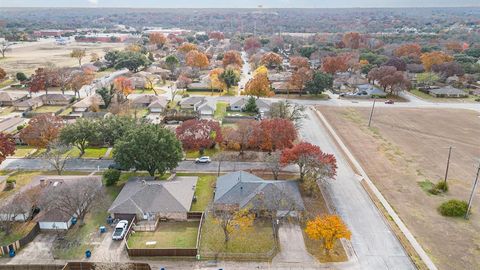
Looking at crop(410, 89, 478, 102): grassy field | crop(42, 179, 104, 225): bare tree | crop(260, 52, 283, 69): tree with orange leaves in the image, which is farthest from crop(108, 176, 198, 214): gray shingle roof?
crop(260, 52, 283, 69): tree with orange leaves

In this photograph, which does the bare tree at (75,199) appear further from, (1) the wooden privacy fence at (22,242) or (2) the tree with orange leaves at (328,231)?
(2) the tree with orange leaves at (328,231)

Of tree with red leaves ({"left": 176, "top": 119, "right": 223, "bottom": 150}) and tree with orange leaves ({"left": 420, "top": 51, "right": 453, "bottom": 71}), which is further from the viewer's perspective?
tree with orange leaves ({"left": 420, "top": 51, "right": 453, "bottom": 71})

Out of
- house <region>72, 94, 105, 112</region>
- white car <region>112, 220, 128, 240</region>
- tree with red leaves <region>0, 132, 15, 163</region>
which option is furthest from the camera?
house <region>72, 94, 105, 112</region>

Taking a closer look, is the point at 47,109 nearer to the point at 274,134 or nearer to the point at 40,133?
the point at 40,133

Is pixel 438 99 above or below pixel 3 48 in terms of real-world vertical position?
below

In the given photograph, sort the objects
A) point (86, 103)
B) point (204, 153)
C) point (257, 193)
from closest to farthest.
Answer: point (257, 193)
point (204, 153)
point (86, 103)

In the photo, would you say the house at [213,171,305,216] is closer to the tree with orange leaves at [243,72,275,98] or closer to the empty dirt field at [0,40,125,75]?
the tree with orange leaves at [243,72,275,98]

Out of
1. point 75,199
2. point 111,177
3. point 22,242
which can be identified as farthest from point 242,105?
point 22,242
